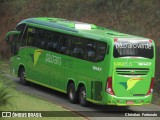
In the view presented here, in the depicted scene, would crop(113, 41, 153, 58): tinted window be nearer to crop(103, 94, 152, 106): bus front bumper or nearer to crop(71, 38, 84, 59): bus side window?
crop(103, 94, 152, 106): bus front bumper

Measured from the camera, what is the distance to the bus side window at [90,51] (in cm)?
2250

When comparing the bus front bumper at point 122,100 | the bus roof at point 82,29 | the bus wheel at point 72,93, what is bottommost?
the bus wheel at point 72,93

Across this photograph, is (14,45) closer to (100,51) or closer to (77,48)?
(77,48)

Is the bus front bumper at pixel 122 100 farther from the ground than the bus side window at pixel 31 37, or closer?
closer

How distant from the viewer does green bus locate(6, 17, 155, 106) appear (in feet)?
70.3

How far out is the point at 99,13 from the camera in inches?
1527

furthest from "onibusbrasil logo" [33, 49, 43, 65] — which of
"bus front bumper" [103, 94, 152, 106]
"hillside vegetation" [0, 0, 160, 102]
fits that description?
"bus front bumper" [103, 94, 152, 106]

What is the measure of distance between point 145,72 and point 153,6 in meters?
14.2

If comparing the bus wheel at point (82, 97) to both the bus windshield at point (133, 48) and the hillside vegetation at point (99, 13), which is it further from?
the hillside vegetation at point (99, 13)

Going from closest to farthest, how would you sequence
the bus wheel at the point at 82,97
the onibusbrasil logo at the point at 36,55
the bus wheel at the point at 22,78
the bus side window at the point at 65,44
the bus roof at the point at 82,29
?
the bus roof at the point at 82,29, the bus wheel at the point at 82,97, the bus side window at the point at 65,44, the onibusbrasil logo at the point at 36,55, the bus wheel at the point at 22,78

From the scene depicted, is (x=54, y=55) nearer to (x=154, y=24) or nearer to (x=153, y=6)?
(x=154, y=24)

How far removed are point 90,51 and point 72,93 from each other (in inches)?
101

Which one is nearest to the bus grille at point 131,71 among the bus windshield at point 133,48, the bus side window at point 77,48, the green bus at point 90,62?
the green bus at point 90,62

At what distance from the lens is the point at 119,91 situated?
21531 millimetres
